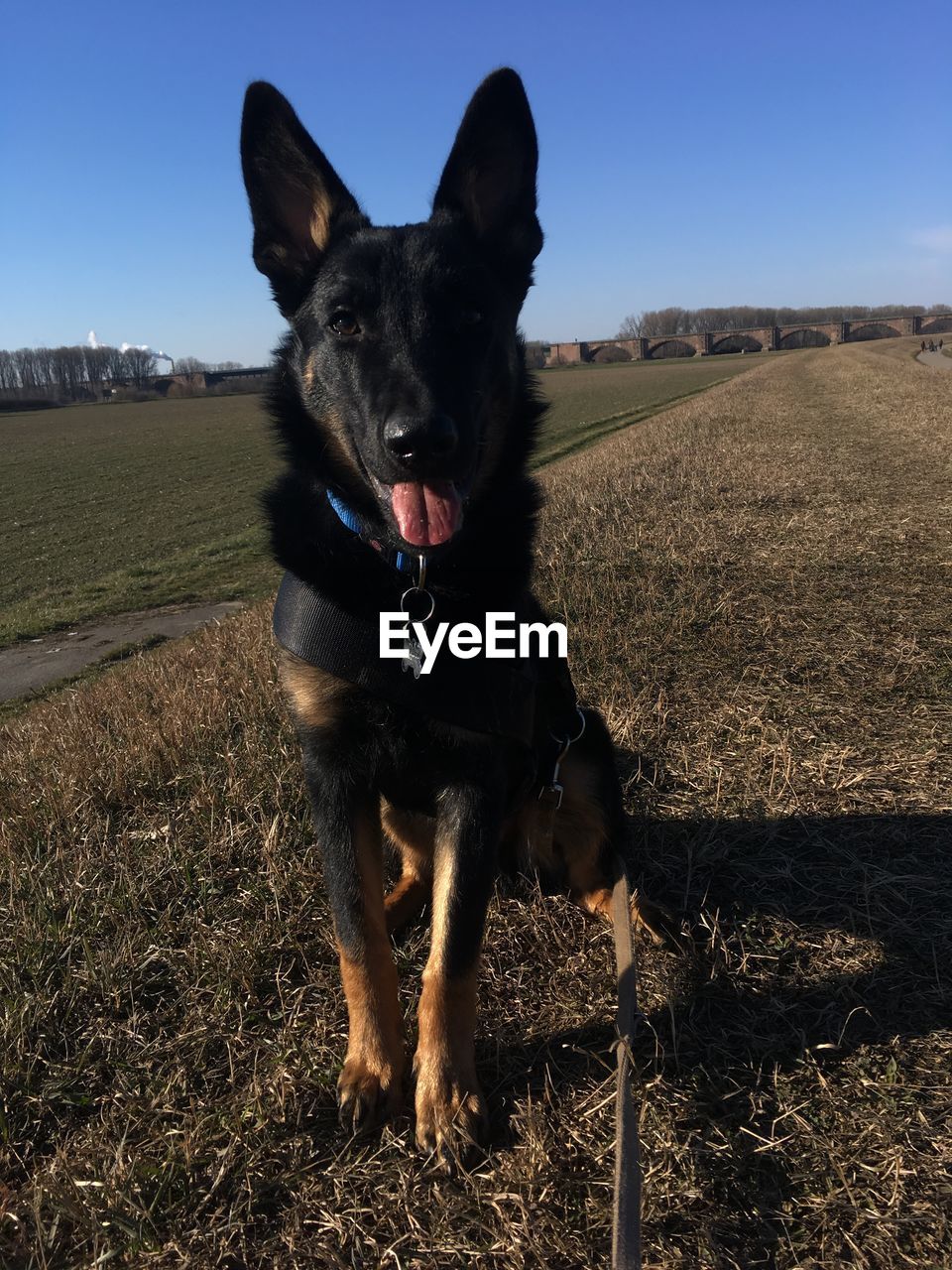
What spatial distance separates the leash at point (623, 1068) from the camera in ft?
5.07

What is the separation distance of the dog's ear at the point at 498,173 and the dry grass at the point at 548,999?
7.36 feet

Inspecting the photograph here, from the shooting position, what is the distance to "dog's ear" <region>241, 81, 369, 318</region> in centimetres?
278

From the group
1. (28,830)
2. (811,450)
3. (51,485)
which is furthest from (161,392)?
(28,830)

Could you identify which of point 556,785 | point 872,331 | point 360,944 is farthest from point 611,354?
point 360,944

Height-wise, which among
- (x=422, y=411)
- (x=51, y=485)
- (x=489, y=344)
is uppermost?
(x=489, y=344)

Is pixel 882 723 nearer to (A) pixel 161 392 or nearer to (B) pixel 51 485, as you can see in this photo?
(B) pixel 51 485

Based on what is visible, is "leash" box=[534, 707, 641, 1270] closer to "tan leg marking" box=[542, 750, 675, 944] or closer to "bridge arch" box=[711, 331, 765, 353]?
"tan leg marking" box=[542, 750, 675, 944]

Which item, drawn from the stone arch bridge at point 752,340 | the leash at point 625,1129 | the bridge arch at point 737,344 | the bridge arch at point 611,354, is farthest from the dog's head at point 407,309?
the bridge arch at point 737,344

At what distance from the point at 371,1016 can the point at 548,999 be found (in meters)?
0.56

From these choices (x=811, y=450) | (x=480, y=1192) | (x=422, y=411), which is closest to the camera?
(x=480, y=1192)

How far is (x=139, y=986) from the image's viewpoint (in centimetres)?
247

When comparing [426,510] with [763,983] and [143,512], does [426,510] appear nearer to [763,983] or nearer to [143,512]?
[763,983]

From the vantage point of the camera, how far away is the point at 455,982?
223 centimetres

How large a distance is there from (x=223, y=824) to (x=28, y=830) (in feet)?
2.94
